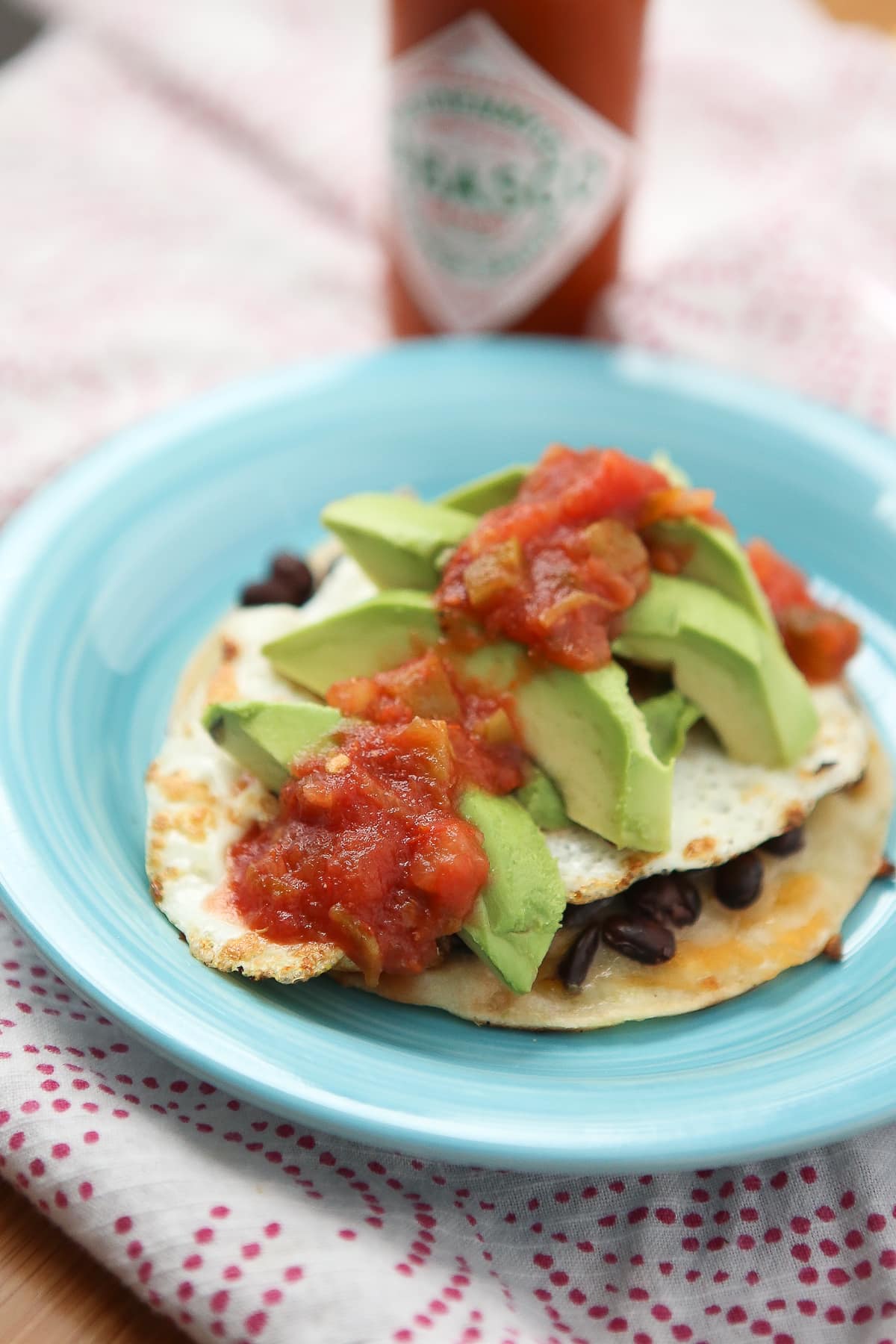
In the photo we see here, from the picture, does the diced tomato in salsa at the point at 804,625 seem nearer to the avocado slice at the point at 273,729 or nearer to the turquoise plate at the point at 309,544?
the turquoise plate at the point at 309,544

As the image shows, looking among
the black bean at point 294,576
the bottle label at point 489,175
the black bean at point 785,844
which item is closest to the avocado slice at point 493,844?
the black bean at point 785,844

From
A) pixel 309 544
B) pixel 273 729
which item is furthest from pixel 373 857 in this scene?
pixel 309 544

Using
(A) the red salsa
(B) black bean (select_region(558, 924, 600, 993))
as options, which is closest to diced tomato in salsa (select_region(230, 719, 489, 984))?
(A) the red salsa

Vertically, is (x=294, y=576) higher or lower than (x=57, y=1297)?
higher

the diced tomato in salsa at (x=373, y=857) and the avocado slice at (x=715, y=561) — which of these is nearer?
the diced tomato in salsa at (x=373, y=857)

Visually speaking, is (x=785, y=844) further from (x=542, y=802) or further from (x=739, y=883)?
(x=542, y=802)
